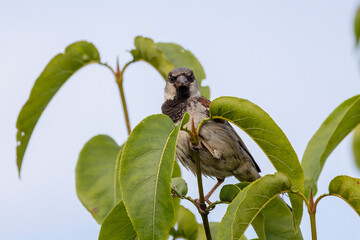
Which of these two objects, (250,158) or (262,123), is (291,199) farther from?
(250,158)

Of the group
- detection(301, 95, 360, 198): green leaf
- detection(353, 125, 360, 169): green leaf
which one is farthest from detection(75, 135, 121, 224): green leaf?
detection(353, 125, 360, 169): green leaf

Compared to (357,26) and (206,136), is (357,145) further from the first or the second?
(206,136)

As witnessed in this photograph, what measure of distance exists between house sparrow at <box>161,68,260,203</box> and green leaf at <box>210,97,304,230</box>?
1.44m

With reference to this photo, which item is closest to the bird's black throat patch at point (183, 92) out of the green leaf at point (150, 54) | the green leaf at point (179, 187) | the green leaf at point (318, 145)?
the green leaf at point (150, 54)

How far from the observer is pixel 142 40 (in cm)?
392

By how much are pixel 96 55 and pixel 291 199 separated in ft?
6.71

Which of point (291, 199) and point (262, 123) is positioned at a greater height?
point (262, 123)

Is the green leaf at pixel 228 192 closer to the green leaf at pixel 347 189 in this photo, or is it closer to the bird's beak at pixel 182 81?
the green leaf at pixel 347 189

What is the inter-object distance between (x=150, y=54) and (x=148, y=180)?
183cm

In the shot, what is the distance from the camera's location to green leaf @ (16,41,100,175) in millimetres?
3592

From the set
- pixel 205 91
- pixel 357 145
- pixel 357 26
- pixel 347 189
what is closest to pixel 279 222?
pixel 347 189

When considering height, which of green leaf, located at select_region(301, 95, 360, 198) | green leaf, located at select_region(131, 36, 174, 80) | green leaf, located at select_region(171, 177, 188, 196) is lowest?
green leaf, located at select_region(171, 177, 188, 196)

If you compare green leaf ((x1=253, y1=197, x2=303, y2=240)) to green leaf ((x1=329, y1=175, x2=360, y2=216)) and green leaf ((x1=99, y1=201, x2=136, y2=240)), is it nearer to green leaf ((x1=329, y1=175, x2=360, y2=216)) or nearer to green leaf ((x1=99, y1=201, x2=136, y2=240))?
green leaf ((x1=329, y1=175, x2=360, y2=216))

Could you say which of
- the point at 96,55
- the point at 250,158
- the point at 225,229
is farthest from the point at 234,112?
the point at 250,158
